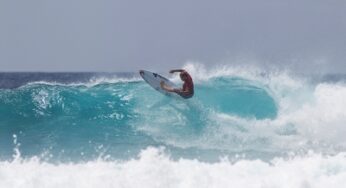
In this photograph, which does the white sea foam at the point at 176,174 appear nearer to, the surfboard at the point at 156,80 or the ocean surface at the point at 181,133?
the ocean surface at the point at 181,133

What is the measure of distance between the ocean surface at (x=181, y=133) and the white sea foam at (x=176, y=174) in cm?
2

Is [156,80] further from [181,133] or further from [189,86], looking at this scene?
[181,133]

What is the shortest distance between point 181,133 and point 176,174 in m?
5.86

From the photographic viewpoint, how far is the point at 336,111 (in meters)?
15.9

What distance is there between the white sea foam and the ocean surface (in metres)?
0.02

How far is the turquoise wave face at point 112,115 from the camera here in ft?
44.7

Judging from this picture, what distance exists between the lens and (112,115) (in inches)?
618

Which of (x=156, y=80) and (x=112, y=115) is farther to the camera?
(x=156, y=80)

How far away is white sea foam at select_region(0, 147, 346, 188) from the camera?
28.1 ft

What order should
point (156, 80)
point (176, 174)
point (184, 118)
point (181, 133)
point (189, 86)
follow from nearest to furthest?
point (176, 174) → point (181, 133) → point (189, 86) → point (184, 118) → point (156, 80)

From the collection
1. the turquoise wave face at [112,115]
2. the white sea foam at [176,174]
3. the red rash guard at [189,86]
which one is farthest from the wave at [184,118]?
the white sea foam at [176,174]

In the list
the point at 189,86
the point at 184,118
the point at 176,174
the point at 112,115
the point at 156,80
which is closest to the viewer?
the point at 176,174

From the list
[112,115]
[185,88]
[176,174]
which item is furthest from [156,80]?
[176,174]

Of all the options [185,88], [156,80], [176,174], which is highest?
[156,80]
